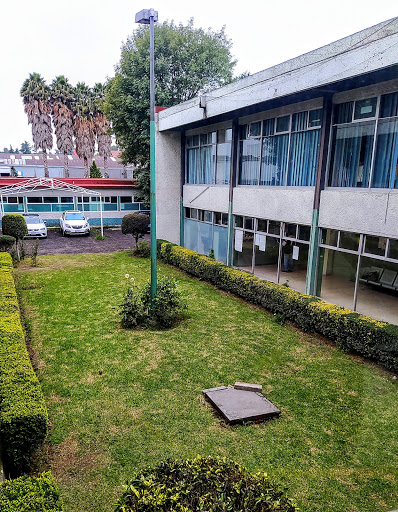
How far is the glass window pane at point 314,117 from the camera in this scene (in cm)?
1059

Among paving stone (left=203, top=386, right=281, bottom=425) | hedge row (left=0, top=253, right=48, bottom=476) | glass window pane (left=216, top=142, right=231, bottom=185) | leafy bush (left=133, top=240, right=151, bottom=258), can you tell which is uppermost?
glass window pane (left=216, top=142, right=231, bottom=185)

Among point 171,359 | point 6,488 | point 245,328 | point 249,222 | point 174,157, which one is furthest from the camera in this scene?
point 174,157

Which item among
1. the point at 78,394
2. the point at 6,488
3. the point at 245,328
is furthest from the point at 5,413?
the point at 245,328

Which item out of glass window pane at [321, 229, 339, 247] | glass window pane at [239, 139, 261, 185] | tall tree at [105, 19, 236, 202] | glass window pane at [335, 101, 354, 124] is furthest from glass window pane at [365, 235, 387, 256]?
tall tree at [105, 19, 236, 202]

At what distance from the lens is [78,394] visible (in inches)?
261

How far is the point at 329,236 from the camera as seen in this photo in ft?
34.3

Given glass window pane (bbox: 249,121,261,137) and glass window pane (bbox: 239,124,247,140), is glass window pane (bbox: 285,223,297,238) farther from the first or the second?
glass window pane (bbox: 239,124,247,140)

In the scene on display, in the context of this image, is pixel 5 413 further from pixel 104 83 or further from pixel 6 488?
pixel 104 83

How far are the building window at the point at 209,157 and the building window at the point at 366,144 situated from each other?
5475mm

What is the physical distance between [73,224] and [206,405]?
21566 mm

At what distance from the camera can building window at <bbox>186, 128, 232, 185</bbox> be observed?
1522 centimetres

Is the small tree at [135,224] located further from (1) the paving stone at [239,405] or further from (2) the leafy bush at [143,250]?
(1) the paving stone at [239,405]

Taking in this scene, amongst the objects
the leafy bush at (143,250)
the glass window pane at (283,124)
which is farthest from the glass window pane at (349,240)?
the leafy bush at (143,250)

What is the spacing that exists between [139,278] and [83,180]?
673 inches
